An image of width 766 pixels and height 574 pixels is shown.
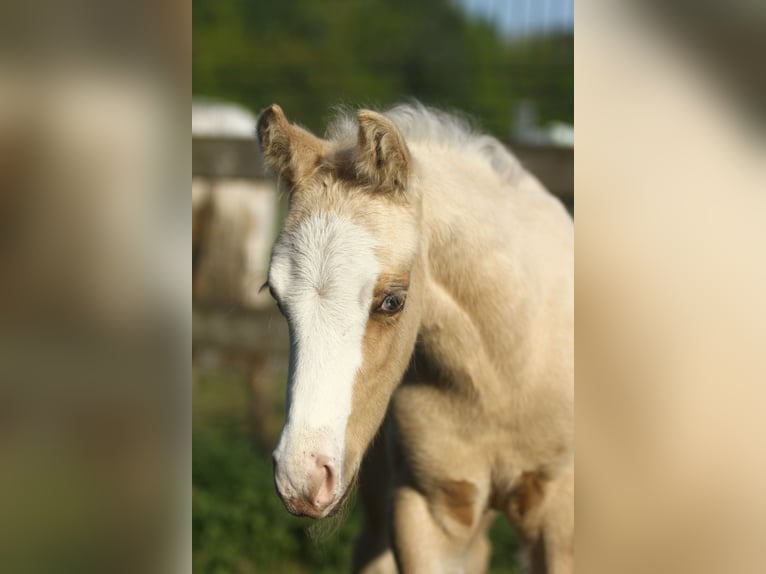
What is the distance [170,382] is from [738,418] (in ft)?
1.87

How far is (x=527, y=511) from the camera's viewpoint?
2383 millimetres

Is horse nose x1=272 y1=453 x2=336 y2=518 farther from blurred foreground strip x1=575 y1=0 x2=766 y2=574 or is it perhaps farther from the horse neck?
blurred foreground strip x1=575 y1=0 x2=766 y2=574

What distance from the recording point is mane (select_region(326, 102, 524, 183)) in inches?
84.0

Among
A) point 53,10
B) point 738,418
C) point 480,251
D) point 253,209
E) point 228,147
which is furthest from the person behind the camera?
point 253,209

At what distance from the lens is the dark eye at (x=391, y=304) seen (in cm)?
185

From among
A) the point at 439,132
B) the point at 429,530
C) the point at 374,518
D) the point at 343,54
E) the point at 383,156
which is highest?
the point at 343,54

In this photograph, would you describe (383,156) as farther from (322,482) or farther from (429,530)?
(429,530)

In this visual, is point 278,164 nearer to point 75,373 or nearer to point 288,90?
point 75,373

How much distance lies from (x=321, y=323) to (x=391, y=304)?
0.62ft

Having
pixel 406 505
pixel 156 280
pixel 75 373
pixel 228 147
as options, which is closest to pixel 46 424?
pixel 75 373

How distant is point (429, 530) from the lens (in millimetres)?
2367

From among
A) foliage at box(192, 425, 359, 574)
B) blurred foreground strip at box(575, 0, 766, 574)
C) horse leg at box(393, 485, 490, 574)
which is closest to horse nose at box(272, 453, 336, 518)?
horse leg at box(393, 485, 490, 574)

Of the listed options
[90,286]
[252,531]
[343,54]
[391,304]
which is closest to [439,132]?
[391,304]

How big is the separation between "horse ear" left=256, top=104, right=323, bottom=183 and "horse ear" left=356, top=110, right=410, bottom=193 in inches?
5.6
